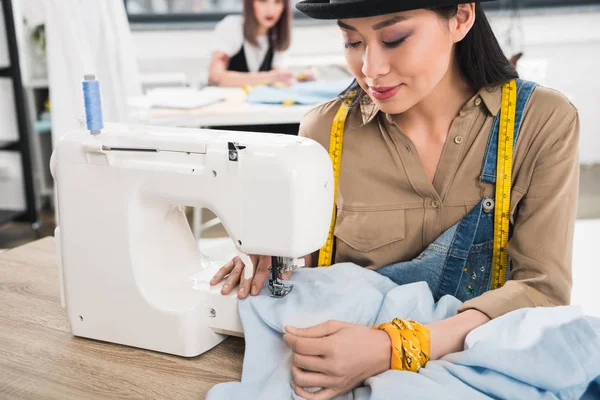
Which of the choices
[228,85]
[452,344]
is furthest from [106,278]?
[228,85]

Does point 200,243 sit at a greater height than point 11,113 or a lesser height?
lesser

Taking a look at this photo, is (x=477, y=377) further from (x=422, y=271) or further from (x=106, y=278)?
(x=106, y=278)

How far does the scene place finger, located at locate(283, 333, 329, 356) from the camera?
105cm

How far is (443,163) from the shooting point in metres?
1.47

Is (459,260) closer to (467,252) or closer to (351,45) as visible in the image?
(467,252)

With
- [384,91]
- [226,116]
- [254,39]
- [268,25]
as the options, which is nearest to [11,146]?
[254,39]

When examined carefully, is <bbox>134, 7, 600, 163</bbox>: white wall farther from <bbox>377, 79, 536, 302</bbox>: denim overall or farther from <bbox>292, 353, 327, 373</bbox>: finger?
<bbox>292, 353, 327, 373</bbox>: finger

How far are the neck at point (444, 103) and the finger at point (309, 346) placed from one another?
2.11ft

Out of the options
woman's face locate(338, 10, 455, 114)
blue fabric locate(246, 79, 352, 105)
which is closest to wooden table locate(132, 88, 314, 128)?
blue fabric locate(246, 79, 352, 105)

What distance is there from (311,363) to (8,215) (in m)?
4.01

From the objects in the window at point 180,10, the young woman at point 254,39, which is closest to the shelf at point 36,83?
the window at point 180,10

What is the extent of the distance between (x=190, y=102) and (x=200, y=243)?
1.33 meters

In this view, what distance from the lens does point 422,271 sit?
144 cm

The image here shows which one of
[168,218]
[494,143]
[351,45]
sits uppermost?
[351,45]
